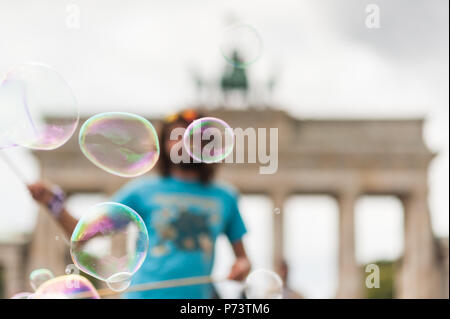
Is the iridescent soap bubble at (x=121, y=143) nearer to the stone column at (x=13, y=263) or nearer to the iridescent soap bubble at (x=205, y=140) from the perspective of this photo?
the iridescent soap bubble at (x=205, y=140)

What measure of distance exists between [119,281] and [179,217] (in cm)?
81

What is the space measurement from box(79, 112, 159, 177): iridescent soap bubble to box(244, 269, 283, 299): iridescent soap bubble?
1313 millimetres

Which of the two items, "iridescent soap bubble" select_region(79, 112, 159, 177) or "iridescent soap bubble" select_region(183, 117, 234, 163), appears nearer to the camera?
"iridescent soap bubble" select_region(183, 117, 234, 163)

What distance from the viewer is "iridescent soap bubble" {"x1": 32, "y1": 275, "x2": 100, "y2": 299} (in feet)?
21.1

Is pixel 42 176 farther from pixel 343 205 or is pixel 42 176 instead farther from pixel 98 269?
pixel 98 269

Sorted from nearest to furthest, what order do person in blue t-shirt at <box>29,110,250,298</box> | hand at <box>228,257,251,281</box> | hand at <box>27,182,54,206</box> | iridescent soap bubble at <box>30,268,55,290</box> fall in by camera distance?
1. hand at <box>27,182,54,206</box>
2. person in blue t-shirt at <box>29,110,250,298</box>
3. hand at <box>228,257,251,281</box>
4. iridescent soap bubble at <box>30,268,55,290</box>

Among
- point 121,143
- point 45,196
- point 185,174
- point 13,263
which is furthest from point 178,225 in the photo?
point 13,263

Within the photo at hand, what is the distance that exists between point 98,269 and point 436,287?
147ft

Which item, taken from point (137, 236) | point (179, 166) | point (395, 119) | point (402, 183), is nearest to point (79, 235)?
point (137, 236)

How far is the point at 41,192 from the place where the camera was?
5969 millimetres

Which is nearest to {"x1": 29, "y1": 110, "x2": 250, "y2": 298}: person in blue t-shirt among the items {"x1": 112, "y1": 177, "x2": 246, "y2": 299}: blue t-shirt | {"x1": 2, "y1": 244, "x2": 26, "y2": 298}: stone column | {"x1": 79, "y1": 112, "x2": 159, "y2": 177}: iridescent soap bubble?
{"x1": 112, "y1": 177, "x2": 246, "y2": 299}: blue t-shirt

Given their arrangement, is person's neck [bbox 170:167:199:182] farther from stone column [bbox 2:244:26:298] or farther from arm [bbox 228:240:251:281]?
stone column [bbox 2:244:26:298]

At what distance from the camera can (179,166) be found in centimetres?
643

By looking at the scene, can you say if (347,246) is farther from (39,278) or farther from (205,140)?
(205,140)
